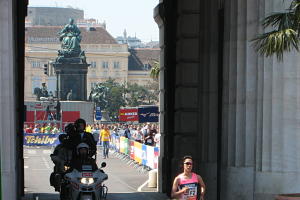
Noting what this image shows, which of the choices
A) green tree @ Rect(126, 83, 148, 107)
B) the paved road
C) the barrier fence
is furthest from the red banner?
green tree @ Rect(126, 83, 148, 107)

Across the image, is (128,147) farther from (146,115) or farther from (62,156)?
(62,156)

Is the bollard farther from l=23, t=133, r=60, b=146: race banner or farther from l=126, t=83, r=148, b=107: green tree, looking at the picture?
l=126, t=83, r=148, b=107: green tree

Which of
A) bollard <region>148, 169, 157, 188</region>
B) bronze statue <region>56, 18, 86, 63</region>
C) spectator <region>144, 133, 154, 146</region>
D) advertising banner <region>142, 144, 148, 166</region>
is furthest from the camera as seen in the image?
bronze statue <region>56, 18, 86, 63</region>

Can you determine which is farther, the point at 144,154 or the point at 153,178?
the point at 144,154

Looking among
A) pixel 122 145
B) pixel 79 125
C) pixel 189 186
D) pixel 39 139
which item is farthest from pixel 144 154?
pixel 39 139

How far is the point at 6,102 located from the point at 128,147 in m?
29.7

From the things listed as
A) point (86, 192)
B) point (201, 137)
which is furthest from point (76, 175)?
point (201, 137)

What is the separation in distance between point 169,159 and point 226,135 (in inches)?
237

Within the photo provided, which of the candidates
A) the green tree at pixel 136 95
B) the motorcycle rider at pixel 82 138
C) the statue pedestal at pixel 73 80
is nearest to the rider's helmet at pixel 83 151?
the motorcycle rider at pixel 82 138

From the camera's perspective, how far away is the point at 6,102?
1945cm

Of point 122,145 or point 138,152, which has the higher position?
point 138,152

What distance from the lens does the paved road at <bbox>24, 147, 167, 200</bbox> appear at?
26175mm

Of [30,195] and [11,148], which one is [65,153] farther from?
[30,195]

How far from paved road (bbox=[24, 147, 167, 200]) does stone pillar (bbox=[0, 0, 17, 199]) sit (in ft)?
18.5
